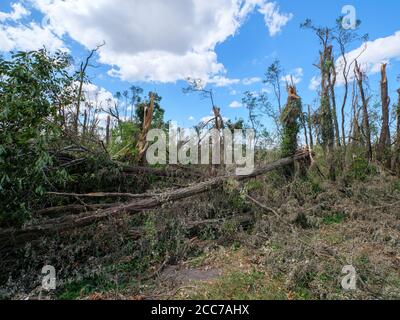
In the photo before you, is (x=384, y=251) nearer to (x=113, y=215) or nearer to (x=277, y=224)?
(x=277, y=224)

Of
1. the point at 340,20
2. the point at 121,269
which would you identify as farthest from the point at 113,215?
the point at 340,20

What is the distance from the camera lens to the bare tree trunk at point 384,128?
7.68 m

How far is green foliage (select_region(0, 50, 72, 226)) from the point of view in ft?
10.1

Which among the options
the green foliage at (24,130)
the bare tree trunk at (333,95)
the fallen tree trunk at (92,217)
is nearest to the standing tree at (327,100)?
the bare tree trunk at (333,95)

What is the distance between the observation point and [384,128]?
788 cm

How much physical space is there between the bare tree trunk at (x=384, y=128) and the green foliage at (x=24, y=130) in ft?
26.0

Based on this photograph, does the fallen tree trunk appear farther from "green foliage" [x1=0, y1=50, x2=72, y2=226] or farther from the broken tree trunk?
the broken tree trunk

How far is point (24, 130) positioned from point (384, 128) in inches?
338

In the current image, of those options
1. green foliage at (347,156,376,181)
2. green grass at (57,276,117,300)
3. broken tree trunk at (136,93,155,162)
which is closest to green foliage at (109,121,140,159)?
broken tree trunk at (136,93,155,162)

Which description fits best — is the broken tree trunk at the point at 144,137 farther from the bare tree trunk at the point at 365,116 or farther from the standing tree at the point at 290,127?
the bare tree trunk at the point at 365,116

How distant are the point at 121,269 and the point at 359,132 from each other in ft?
25.1

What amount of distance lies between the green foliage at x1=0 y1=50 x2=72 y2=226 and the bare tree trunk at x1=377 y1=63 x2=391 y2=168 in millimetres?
7934

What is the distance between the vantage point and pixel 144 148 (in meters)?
6.00

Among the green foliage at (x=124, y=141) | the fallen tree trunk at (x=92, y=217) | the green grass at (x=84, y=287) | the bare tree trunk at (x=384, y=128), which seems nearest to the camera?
the green grass at (x=84, y=287)
